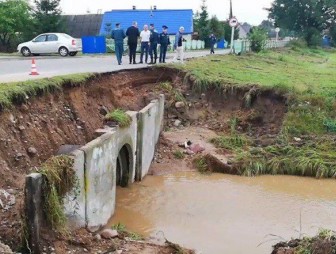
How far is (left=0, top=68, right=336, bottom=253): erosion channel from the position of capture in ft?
30.2

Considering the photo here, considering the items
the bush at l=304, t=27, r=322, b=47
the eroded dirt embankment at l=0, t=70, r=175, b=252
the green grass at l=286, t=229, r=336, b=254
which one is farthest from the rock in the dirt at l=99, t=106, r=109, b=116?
the bush at l=304, t=27, r=322, b=47

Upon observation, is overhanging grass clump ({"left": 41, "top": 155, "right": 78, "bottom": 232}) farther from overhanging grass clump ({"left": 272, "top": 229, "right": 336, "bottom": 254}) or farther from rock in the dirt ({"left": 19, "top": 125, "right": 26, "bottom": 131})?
overhanging grass clump ({"left": 272, "top": 229, "right": 336, "bottom": 254})

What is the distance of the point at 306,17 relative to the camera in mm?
53062

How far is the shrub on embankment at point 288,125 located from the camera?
14.1 m

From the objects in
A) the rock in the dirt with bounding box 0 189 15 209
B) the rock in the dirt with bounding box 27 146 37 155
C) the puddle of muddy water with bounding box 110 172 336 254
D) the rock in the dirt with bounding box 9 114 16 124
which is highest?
the rock in the dirt with bounding box 9 114 16 124

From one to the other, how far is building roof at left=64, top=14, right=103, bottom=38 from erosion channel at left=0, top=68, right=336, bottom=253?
30.4 m

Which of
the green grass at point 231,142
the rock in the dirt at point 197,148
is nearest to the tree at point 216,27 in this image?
the green grass at point 231,142

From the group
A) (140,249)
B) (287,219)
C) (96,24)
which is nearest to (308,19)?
(96,24)

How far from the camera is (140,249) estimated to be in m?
7.91

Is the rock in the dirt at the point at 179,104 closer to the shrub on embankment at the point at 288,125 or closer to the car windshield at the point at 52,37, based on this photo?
the shrub on embankment at the point at 288,125

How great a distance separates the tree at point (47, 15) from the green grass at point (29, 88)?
83.5 ft

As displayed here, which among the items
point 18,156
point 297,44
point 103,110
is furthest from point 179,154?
point 297,44

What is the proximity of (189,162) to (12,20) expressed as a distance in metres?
26.8

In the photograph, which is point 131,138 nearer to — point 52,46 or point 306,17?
point 52,46
